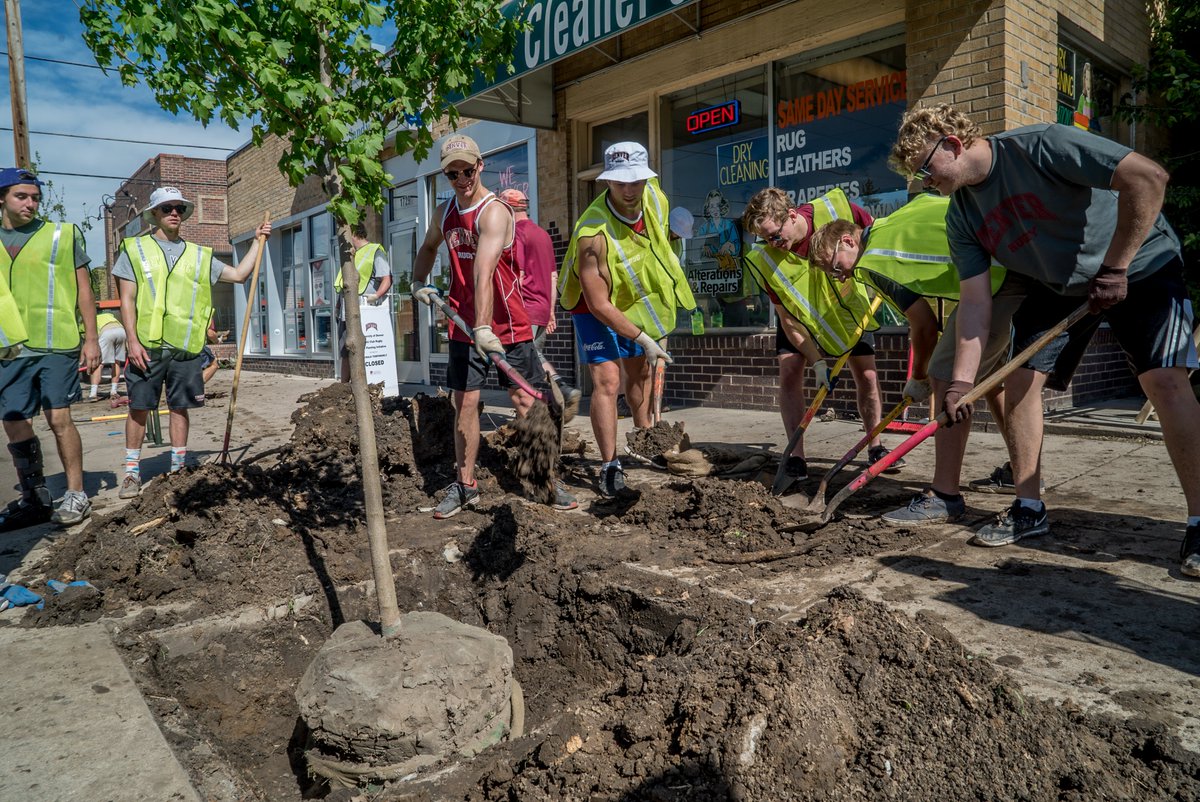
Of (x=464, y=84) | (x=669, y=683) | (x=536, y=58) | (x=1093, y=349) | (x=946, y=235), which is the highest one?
(x=536, y=58)

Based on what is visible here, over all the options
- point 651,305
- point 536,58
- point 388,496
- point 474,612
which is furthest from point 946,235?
point 536,58

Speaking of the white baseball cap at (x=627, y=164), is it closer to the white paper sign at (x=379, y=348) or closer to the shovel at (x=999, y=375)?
the shovel at (x=999, y=375)

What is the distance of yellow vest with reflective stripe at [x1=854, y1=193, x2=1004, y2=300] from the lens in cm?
359

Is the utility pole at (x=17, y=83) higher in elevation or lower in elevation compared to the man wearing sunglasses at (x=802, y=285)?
higher

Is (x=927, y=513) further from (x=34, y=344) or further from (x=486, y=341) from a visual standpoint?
(x=34, y=344)

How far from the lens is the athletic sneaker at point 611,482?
4652 millimetres

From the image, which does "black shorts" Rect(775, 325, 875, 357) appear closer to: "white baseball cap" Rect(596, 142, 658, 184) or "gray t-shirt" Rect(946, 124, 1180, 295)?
"white baseball cap" Rect(596, 142, 658, 184)

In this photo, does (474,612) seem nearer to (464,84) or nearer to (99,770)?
(99,770)

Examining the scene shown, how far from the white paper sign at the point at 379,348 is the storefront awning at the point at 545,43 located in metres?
2.37

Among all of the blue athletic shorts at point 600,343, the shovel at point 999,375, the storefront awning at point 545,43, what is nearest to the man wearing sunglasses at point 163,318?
the blue athletic shorts at point 600,343

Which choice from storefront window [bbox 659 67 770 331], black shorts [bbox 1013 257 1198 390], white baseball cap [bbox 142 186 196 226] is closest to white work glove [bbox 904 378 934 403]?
black shorts [bbox 1013 257 1198 390]

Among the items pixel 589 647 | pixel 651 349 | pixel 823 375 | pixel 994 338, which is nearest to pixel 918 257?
pixel 994 338

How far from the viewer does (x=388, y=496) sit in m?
4.86

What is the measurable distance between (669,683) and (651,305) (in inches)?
109
